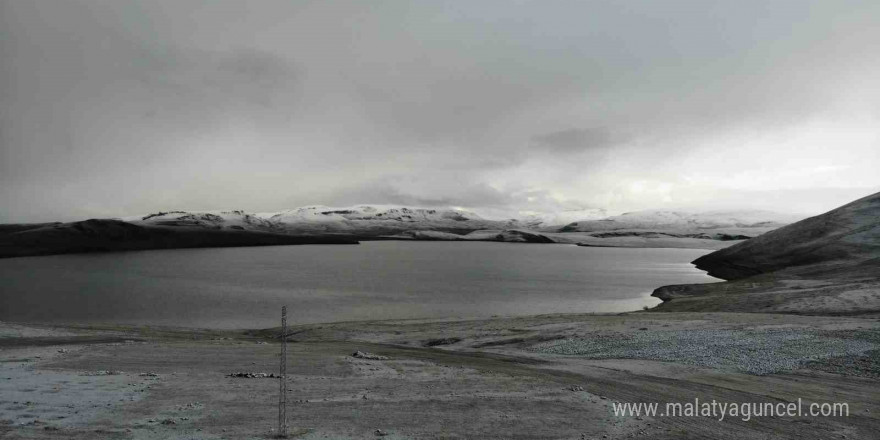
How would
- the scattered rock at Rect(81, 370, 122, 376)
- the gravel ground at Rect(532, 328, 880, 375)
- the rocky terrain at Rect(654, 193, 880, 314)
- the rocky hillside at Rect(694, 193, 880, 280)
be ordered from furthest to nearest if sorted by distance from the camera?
the rocky hillside at Rect(694, 193, 880, 280) → the rocky terrain at Rect(654, 193, 880, 314) → the gravel ground at Rect(532, 328, 880, 375) → the scattered rock at Rect(81, 370, 122, 376)

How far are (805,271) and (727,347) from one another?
46149mm

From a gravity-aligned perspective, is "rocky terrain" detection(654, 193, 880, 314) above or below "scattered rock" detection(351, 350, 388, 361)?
above

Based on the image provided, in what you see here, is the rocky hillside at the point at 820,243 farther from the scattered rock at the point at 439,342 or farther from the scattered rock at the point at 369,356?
the scattered rock at the point at 369,356

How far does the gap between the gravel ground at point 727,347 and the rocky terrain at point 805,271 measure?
43.3ft

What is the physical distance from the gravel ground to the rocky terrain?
13.2 meters

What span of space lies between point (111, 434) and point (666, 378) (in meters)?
17.8

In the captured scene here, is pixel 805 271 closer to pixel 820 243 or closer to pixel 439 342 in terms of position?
pixel 820 243

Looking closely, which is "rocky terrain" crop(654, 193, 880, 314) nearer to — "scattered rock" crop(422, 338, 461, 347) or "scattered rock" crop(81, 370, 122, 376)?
"scattered rock" crop(422, 338, 461, 347)

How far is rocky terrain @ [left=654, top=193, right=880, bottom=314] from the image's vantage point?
1466 inches

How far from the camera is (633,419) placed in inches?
530

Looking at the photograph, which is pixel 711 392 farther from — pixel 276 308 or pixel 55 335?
pixel 276 308

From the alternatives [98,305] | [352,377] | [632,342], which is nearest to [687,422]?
[352,377]

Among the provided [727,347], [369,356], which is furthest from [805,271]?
[369,356]

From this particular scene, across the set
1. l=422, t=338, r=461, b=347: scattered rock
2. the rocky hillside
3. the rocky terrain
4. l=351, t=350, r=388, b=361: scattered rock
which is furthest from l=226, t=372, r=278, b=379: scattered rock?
the rocky hillside
